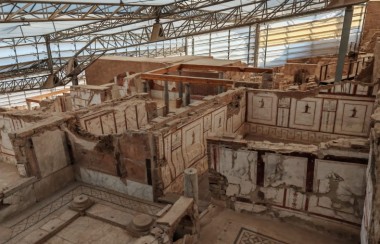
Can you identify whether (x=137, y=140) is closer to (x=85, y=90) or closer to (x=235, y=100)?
(x=235, y=100)

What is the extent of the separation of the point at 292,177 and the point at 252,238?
51.2 inches

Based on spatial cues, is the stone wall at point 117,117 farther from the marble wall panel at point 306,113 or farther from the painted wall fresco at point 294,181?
the marble wall panel at point 306,113

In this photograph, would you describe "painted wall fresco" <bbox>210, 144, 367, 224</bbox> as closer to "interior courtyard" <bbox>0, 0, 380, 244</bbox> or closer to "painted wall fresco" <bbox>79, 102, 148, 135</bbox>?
"interior courtyard" <bbox>0, 0, 380, 244</bbox>

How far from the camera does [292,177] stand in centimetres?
513

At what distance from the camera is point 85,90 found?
40.3ft

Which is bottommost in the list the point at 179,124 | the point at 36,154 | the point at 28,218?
the point at 28,218

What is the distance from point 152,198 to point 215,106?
3.22 m

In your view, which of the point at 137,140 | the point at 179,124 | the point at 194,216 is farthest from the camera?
the point at 179,124

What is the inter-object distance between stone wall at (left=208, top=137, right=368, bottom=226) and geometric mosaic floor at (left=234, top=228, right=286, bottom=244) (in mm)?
563

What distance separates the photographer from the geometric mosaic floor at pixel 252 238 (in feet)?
16.0

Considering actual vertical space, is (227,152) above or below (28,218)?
above

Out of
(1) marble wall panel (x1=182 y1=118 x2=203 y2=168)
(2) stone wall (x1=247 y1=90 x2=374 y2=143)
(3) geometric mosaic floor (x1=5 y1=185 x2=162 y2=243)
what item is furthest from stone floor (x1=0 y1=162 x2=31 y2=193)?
(2) stone wall (x1=247 y1=90 x2=374 y2=143)

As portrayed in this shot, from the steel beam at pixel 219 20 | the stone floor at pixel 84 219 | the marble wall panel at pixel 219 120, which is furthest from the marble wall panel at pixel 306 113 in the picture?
the stone floor at pixel 84 219

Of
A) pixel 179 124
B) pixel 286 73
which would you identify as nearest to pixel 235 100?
pixel 179 124
